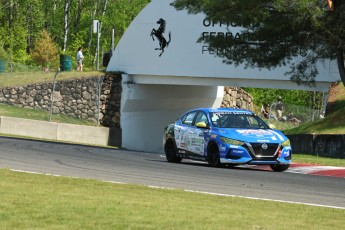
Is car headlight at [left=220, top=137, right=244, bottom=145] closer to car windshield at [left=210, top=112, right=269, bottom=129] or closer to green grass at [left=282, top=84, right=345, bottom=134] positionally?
car windshield at [left=210, top=112, right=269, bottom=129]

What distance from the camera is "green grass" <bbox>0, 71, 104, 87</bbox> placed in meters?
46.4

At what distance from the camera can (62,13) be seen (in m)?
80.8

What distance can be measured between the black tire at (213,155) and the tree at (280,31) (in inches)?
356

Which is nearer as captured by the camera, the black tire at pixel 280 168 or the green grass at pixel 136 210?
the green grass at pixel 136 210

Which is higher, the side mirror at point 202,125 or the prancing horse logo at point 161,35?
the prancing horse logo at point 161,35

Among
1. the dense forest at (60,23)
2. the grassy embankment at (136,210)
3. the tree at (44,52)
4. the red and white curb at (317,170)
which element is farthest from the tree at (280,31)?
the dense forest at (60,23)

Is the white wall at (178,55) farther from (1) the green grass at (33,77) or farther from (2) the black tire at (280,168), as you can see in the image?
(2) the black tire at (280,168)

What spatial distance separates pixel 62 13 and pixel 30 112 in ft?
122

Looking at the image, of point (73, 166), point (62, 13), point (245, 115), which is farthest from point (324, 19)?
point (62, 13)

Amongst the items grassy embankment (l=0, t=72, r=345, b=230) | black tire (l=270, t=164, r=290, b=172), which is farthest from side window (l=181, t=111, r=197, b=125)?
grassy embankment (l=0, t=72, r=345, b=230)

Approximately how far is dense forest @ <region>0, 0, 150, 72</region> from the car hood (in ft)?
176

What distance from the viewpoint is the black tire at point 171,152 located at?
22812mm

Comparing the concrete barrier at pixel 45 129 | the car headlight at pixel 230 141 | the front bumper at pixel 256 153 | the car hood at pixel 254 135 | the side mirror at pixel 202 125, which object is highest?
the side mirror at pixel 202 125

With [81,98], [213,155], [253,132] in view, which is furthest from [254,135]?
[81,98]
